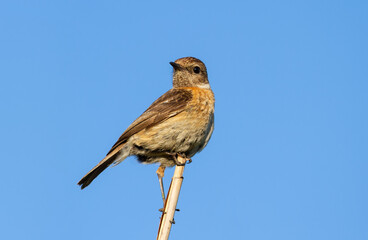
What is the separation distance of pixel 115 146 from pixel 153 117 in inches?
28.3

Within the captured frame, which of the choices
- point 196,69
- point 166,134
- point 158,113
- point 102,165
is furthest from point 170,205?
point 196,69

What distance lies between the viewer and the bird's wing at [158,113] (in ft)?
25.5

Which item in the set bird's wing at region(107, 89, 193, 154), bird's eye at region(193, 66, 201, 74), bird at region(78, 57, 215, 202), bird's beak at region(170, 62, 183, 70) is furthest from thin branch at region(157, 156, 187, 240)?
bird's eye at region(193, 66, 201, 74)

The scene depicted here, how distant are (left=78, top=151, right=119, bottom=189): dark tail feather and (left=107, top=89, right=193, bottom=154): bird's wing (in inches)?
5.5

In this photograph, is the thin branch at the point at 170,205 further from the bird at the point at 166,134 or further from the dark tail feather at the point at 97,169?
the dark tail feather at the point at 97,169

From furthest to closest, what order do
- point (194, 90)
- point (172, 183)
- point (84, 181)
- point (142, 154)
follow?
point (194, 90) < point (142, 154) < point (84, 181) < point (172, 183)

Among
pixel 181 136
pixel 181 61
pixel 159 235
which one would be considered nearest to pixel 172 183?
pixel 159 235

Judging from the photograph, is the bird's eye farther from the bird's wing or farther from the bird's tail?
the bird's tail

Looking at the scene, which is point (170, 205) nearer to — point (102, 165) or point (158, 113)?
point (102, 165)

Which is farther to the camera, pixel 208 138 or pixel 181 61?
pixel 181 61

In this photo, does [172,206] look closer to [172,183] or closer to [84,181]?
[172,183]

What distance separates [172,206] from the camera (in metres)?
5.36

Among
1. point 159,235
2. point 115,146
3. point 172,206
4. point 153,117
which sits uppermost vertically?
point 153,117

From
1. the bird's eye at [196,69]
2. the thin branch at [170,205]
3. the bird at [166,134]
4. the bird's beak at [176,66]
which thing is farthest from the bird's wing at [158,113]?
the thin branch at [170,205]
